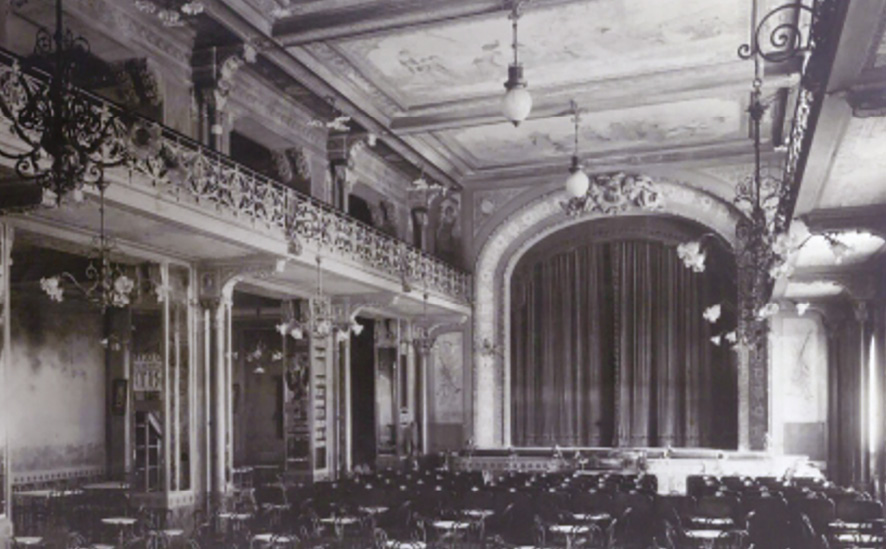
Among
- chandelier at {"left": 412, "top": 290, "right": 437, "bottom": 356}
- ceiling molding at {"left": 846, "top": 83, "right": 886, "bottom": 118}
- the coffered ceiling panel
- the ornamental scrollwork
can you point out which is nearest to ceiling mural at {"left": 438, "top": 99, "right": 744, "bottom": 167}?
the ornamental scrollwork

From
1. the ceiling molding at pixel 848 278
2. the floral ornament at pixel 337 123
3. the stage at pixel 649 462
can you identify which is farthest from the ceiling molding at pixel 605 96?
the stage at pixel 649 462

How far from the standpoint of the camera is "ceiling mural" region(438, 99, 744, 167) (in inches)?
650

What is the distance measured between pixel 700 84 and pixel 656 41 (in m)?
1.56

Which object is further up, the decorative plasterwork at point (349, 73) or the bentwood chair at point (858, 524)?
the decorative plasterwork at point (349, 73)

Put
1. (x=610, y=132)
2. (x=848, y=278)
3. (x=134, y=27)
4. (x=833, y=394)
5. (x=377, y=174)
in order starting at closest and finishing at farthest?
(x=134, y=27) < (x=848, y=278) < (x=610, y=132) < (x=833, y=394) < (x=377, y=174)

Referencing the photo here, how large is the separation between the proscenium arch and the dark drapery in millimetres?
997

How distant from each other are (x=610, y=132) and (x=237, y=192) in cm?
931

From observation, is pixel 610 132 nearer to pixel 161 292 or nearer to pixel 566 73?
pixel 566 73

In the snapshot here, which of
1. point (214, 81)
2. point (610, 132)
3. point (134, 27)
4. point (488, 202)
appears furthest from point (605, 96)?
point (134, 27)

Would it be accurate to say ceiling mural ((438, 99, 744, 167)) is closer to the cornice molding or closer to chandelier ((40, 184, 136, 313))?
the cornice molding

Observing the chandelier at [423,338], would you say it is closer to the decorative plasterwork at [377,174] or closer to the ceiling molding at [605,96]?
the decorative plasterwork at [377,174]

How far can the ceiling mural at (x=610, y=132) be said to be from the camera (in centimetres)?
1652

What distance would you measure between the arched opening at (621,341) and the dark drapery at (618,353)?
2cm

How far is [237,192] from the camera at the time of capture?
10.8 metres
